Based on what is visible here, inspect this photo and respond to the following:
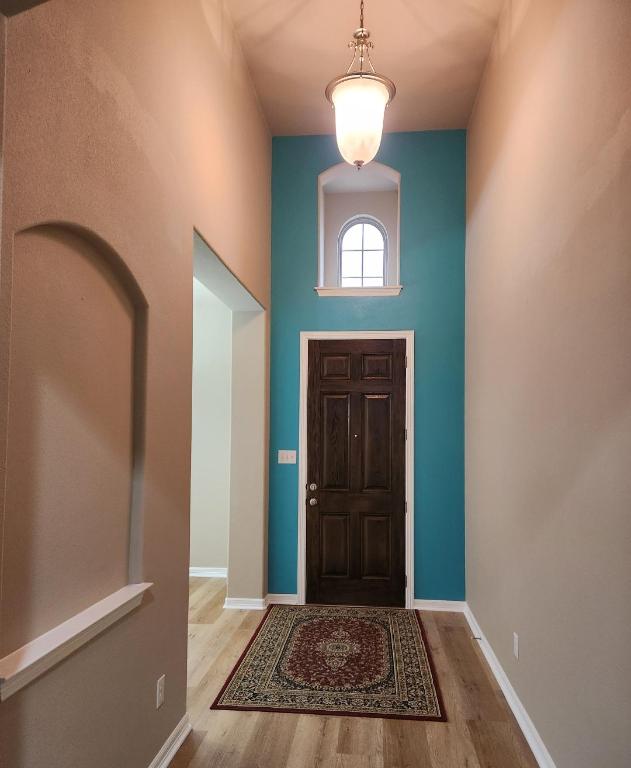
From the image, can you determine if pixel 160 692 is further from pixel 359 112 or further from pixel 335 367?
pixel 335 367

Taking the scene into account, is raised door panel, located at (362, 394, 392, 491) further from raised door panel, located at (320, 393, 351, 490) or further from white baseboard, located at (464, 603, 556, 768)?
white baseboard, located at (464, 603, 556, 768)

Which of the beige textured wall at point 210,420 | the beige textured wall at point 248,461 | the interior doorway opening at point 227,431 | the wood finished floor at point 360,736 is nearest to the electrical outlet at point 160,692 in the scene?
the wood finished floor at point 360,736

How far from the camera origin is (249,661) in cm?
350

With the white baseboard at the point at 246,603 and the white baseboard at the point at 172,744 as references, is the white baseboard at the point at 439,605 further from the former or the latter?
the white baseboard at the point at 172,744

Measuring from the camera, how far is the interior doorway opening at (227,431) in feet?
14.8

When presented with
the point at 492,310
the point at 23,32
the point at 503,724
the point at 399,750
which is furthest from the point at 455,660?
the point at 23,32

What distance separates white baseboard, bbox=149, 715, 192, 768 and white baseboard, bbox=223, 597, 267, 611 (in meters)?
1.78

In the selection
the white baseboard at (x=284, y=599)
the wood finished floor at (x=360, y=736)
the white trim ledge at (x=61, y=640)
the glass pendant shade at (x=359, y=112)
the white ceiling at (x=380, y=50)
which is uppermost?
the white ceiling at (x=380, y=50)

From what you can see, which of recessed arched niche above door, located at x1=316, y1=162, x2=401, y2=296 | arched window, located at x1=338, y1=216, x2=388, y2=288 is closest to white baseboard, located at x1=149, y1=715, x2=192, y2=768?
recessed arched niche above door, located at x1=316, y1=162, x2=401, y2=296

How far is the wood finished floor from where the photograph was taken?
97.5 inches

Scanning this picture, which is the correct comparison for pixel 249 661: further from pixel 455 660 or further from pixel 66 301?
pixel 66 301

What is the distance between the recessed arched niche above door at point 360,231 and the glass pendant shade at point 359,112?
2.35 m

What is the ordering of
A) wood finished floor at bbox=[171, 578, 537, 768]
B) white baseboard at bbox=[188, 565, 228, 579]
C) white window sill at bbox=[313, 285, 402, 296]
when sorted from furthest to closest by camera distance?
white baseboard at bbox=[188, 565, 228, 579]
white window sill at bbox=[313, 285, 402, 296]
wood finished floor at bbox=[171, 578, 537, 768]

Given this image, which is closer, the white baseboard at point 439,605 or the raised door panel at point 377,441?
the white baseboard at point 439,605
